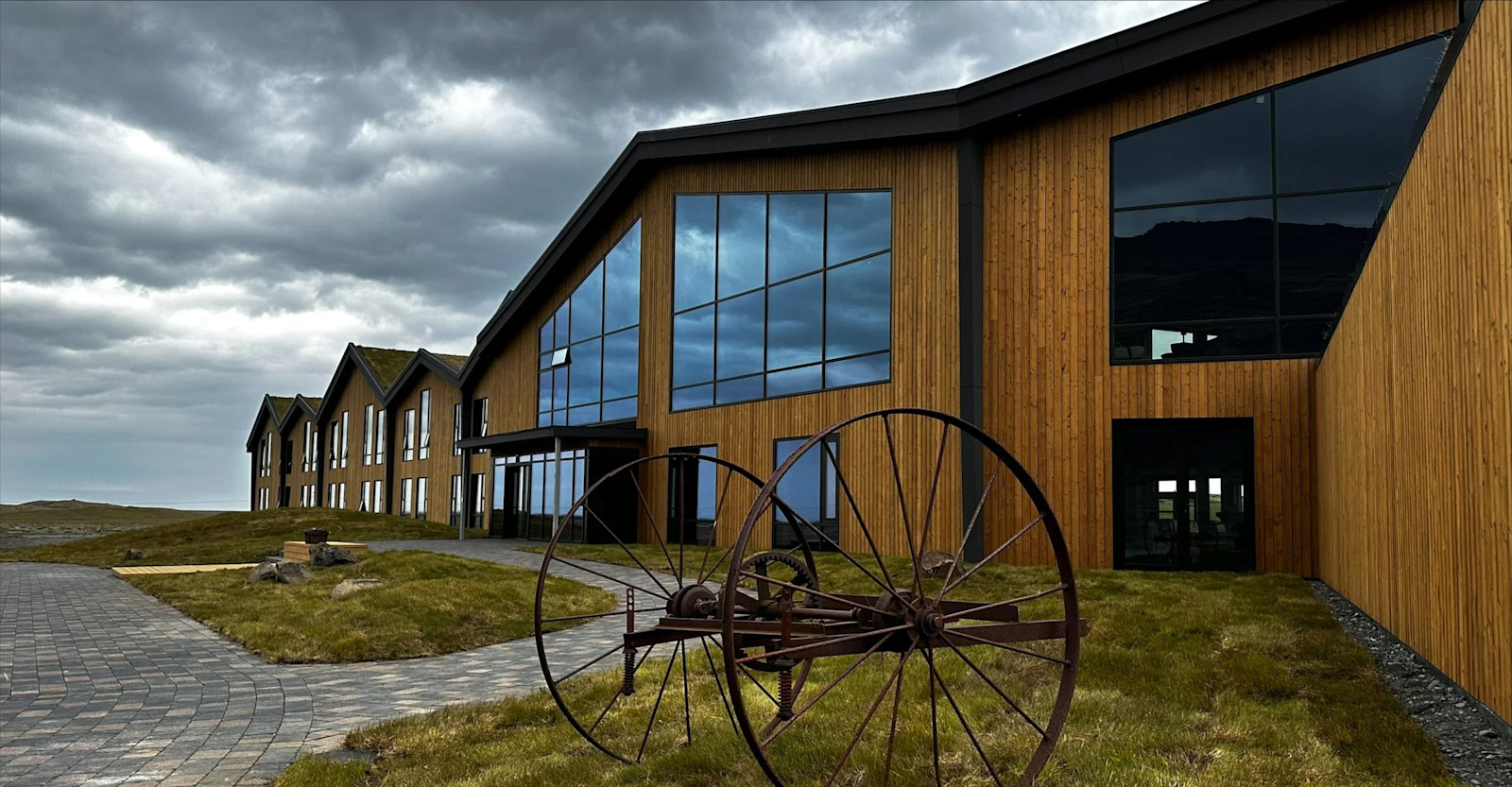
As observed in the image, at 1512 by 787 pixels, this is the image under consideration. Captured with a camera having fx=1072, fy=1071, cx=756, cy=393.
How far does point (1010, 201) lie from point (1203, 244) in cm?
313

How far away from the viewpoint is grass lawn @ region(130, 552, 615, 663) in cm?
1166

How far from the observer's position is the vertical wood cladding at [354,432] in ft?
154

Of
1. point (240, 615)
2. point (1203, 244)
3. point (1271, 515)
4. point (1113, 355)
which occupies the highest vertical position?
point (1203, 244)

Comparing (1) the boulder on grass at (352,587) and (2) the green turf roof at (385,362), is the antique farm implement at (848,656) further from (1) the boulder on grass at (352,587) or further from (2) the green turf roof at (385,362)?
(2) the green turf roof at (385,362)

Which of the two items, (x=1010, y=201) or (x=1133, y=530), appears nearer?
(x=1133, y=530)

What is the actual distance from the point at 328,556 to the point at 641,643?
52.5 ft

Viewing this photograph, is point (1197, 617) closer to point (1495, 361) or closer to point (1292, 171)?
point (1495, 361)

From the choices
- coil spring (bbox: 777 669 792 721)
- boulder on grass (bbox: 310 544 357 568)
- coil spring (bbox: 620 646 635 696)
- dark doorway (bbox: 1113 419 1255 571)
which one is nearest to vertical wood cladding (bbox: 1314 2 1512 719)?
coil spring (bbox: 777 669 792 721)

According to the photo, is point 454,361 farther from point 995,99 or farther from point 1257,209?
point 1257,209

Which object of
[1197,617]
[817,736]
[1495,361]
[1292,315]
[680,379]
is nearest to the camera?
[1495,361]

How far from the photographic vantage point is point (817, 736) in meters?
6.79

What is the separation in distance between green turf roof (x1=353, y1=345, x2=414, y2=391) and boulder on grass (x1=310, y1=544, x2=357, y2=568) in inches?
993

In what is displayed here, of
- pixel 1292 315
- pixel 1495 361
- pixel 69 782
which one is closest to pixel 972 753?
pixel 1495 361

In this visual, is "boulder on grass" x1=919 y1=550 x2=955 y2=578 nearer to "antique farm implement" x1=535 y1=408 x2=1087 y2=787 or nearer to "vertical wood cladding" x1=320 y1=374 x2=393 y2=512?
"antique farm implement" x1=535 y1=408 x2=1087 y2=787
